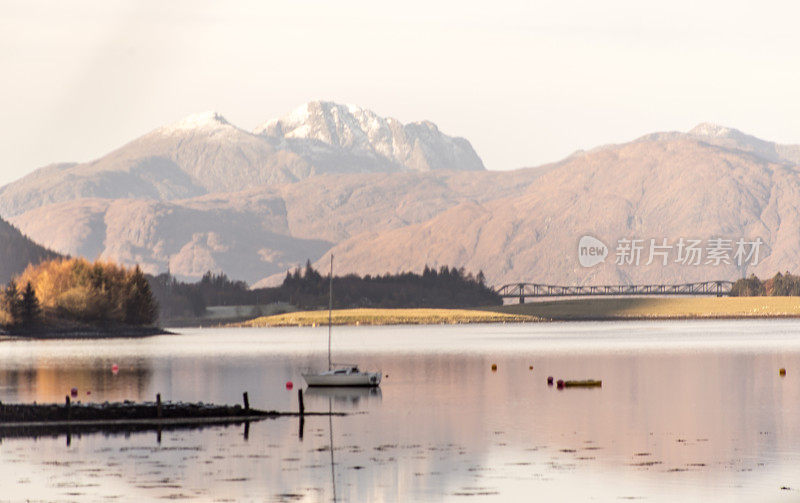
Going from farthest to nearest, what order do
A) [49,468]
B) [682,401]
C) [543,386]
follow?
[543,386]
[682,401]
[49,468]

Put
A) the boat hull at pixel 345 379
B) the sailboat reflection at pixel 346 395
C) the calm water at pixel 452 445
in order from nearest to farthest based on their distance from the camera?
the calm water at pixel 452 445 < the sailboat reflection at pixel 346 395 < the boat hull at pixel 345 379

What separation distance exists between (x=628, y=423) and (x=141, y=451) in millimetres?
30713

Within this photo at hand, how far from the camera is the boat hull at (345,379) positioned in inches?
4441

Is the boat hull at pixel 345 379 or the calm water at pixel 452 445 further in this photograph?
the boat hull at pixel 345 379

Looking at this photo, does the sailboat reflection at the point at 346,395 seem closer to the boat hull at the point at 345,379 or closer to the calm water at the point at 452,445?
the calm water at the point at 452,445

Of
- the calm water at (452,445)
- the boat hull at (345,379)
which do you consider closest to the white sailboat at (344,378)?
the boat hull at (345,379)

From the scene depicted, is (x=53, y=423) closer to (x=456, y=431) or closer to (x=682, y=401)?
(x=456, y=431)

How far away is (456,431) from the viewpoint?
7625 cm

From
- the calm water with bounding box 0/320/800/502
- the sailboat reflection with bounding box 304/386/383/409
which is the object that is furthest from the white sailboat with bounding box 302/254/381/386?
the calm water with bounding box 0/320/800/502

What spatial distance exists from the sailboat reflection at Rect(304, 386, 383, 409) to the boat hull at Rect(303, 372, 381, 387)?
0.45 m

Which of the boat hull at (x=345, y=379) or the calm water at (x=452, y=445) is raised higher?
the boat hull at (x=345, y=379)

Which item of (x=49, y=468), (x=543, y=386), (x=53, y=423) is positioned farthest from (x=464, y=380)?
(x=49, y=468)

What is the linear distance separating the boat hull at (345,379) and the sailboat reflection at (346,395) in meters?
0.45

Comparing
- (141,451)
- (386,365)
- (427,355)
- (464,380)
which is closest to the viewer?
(141,451)
